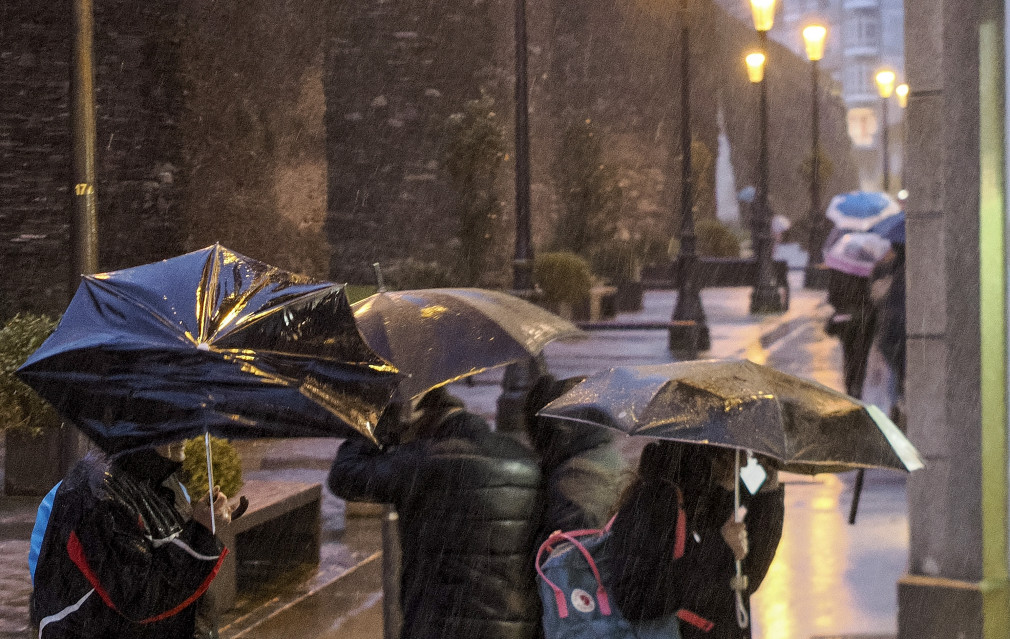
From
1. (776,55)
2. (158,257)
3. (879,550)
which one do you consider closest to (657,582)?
(879,550)

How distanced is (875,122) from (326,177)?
90136 millimetres

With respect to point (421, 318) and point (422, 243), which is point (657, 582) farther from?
point (422, 243)

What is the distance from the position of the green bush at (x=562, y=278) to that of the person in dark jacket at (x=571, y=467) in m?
18.6

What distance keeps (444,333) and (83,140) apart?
3.39 meters

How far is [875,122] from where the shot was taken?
106750 millimetres

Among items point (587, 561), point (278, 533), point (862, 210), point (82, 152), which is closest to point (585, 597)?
point (587, 561)

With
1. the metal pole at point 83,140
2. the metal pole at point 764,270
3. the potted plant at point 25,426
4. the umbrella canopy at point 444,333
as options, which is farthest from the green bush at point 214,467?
the metal pole at point 764,270

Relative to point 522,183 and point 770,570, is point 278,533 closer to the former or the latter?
point 770,570

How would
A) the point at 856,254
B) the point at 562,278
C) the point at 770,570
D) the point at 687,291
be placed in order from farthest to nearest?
the point at 562,278, the point at 687,291, the point at 856,254, the point at 770,570

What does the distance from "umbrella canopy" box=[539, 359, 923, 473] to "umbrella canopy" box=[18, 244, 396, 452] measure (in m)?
0.61

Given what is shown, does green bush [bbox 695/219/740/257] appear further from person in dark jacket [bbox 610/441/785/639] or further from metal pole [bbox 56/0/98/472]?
person in dark jacket [bbox 610/441/785/639]

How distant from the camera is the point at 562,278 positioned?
76.1 feet

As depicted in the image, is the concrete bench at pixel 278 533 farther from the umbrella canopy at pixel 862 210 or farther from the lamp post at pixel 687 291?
the lamp post at pixel 687 291

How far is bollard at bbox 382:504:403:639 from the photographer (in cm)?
512
